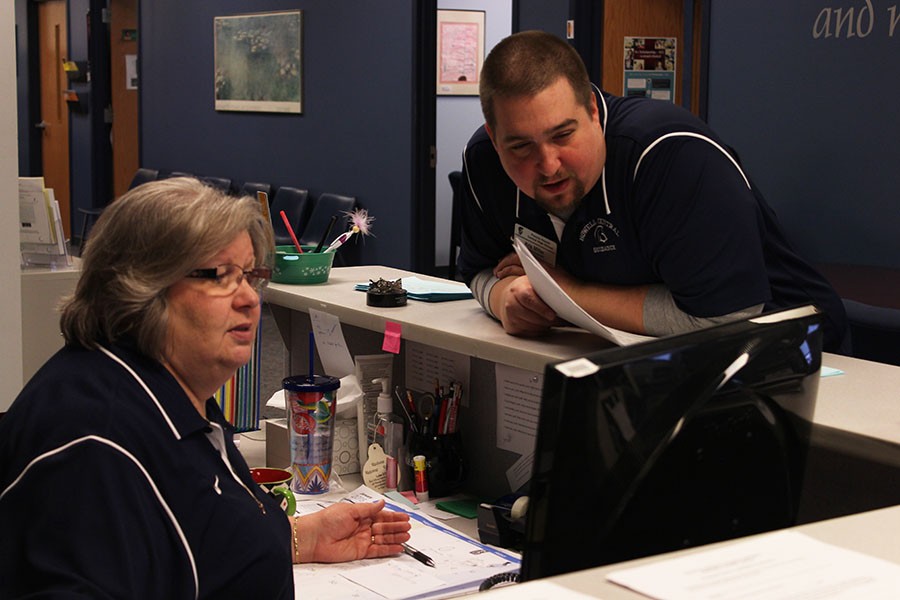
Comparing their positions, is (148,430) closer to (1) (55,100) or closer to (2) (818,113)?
(2) (818,113)

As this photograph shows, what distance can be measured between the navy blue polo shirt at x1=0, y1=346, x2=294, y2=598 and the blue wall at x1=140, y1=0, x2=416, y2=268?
583cm

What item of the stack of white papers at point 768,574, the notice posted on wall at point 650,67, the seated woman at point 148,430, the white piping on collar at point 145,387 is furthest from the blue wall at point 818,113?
the stack of white papers at point 768,574

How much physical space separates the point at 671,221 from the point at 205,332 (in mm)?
789

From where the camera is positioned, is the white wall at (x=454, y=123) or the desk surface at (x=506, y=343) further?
the white wall at (x=454, y=123)

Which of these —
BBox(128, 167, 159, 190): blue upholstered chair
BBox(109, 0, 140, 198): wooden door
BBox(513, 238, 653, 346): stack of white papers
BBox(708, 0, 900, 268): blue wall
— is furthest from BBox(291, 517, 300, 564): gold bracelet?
BBox(109, 0, 140, 198): wooden door

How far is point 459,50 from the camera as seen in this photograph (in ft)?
31.9

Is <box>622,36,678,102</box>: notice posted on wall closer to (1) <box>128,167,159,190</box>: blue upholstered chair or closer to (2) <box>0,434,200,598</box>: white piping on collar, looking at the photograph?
(1) <box>128,167,159,190</box>: blue upholstered chair

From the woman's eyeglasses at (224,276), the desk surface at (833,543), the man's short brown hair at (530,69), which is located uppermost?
the man's short brown hair at (530,69)

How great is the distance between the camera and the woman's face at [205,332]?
1.67 metres

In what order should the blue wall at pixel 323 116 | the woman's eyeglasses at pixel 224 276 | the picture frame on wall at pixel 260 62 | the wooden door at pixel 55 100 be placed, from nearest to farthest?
1. the woman's eyeglasses at pixel 224 276
2. the blue wall at pixel 323 116
3. the picture frame on wall at pixel 260 62
4. the wooden door at pixel 55 100

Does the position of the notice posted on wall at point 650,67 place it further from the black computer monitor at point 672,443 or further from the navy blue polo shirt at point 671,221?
the black computer monitor at point 672,443

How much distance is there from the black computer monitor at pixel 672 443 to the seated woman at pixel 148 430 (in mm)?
672

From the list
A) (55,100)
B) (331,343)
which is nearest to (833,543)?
(331,343)

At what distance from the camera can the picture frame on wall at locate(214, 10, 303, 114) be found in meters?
8.55
